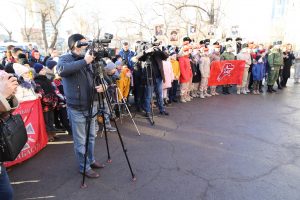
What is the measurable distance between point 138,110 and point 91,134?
3978 mm

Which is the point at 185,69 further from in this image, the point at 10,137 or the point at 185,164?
the point at 10,137

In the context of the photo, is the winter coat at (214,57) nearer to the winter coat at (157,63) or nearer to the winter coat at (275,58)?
the winter coat at (275,58)

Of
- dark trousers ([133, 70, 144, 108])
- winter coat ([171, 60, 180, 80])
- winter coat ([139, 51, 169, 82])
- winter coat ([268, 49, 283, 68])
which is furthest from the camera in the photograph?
winter coat ([268, 49, 283, 68])

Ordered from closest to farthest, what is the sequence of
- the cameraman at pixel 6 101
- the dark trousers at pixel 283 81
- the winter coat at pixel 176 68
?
the cameraman at pixel 6 101, the winter coat at pixel 176 68, the dark trousers at pixel 283 81

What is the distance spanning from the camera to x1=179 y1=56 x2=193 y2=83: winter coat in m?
8.27

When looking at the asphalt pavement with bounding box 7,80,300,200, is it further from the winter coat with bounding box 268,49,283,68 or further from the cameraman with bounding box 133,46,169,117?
the winter coat with bounding box 268,49,283,68

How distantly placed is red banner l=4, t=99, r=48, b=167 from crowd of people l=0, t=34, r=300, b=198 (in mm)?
175

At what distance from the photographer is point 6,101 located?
198 cm

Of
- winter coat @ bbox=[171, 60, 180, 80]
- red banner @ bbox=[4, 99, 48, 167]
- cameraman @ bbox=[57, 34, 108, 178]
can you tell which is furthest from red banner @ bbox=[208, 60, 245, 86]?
cameraman @ bbox=[57, 34, 108, 178]

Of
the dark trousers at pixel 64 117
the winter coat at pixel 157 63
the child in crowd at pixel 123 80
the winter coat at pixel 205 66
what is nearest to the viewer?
the dark trousers at pixel 64 117

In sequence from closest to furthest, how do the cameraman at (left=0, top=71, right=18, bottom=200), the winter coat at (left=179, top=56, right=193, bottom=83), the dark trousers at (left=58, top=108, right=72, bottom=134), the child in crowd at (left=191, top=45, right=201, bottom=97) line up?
the cameraman at (left=0, top=71, right=18, bottom=200) < the dark trousers at (left=58, top=108, right=72, bottom=134) < the winter coat at (left=179, top=56, right=193, bottom=83) < the child in crowd at (left=191, top=45, right=201, bottom=97)

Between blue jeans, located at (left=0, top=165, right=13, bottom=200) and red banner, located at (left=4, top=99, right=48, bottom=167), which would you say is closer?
blue jeans, located at (left=0, top=165, right=13, bottom=200)

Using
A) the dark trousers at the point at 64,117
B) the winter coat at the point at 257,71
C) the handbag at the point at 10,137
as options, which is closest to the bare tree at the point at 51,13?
the winter coat at the point at 257,71

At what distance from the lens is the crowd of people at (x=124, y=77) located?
3.34 m
